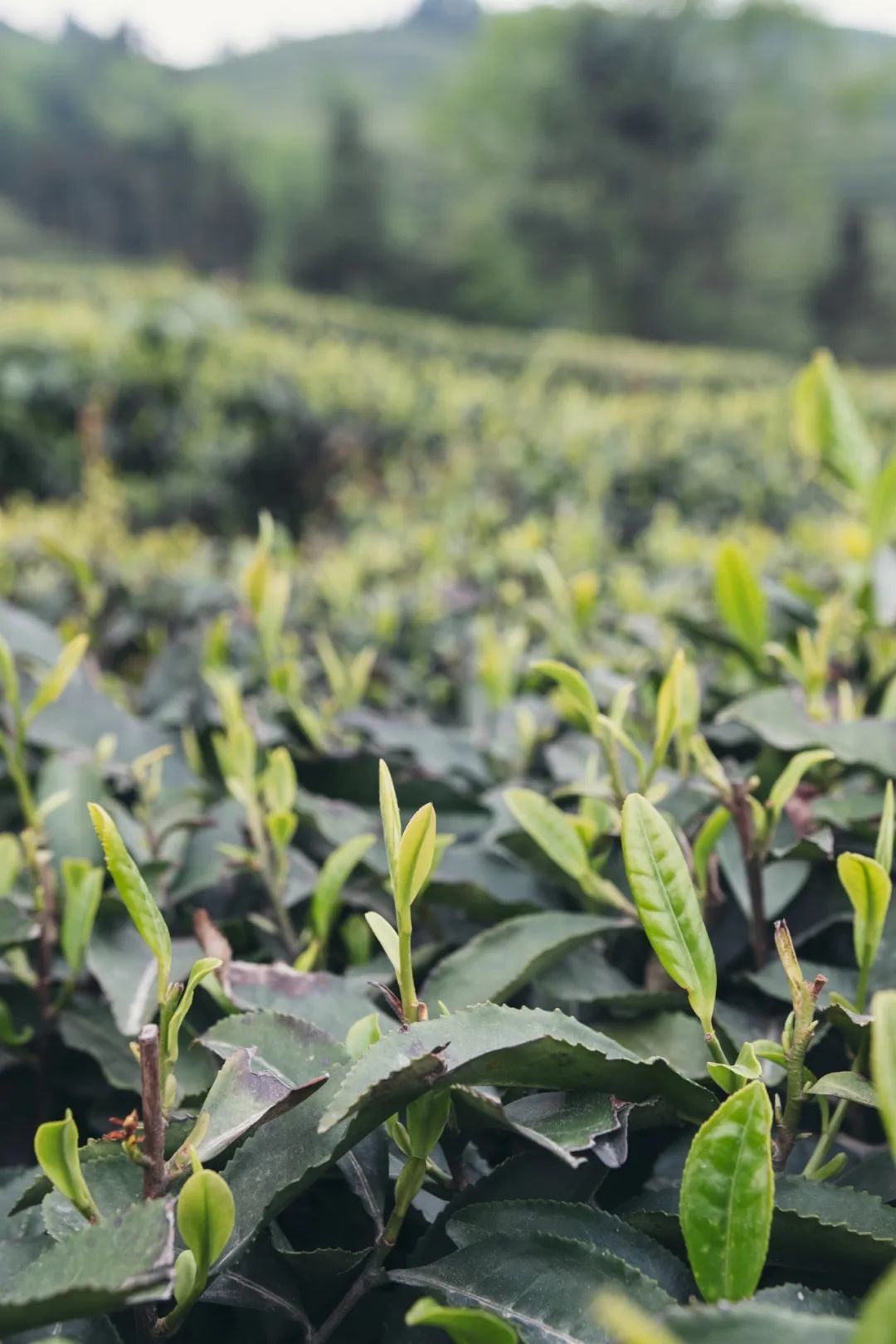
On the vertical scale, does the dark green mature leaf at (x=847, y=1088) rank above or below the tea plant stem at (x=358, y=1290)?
above

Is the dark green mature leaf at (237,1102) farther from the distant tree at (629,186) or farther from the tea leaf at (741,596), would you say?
the distant tree at (629,186)

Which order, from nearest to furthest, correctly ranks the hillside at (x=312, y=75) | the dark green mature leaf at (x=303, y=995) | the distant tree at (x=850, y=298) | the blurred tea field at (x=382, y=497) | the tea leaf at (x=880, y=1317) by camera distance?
the tea leaf at (x=880, y=1317) → the dark green mature leaf at (x=303, y=995) → the blurred tea field at (x=382, y=497) → the distant tree at (x=850, y=298) → the hillside at (x=312, y=75)

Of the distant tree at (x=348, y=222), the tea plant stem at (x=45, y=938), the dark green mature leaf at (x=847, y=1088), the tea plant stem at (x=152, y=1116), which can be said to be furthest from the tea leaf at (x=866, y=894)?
the distant tree at (x=348, y=222)

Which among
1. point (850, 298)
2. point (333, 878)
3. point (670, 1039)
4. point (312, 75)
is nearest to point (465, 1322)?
point (670, 1039)

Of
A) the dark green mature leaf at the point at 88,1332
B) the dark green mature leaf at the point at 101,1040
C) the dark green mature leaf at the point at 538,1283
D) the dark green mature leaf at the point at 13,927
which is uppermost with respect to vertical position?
the dark green mature leaf at the point at 13,927

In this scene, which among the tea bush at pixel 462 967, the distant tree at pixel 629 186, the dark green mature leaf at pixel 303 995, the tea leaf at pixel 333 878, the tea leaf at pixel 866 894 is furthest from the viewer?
the distant tree at pixel 629 186

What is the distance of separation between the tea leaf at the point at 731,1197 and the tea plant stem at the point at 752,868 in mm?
335

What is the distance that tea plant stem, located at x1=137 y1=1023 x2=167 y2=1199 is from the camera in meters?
0.57

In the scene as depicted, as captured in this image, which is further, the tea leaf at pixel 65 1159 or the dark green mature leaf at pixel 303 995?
the dark green mature leaf at pixel 303 995

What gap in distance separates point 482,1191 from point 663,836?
0.28 m

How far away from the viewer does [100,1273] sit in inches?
20.3

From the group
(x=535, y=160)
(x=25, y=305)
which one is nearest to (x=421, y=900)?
(x=25, y=305)

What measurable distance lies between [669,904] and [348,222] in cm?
→ 3595

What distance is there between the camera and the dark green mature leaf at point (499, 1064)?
554 mm
